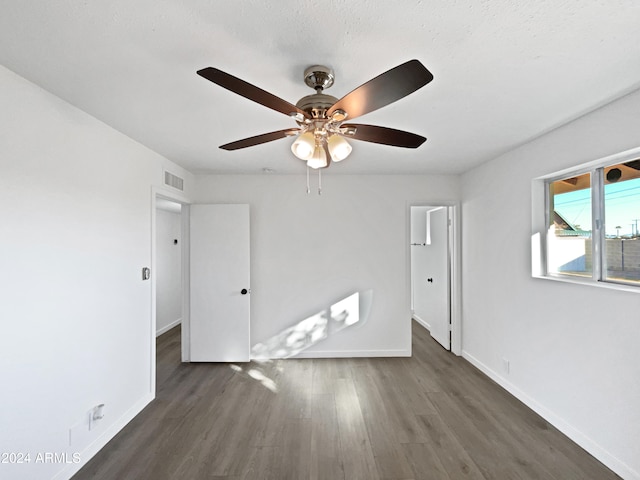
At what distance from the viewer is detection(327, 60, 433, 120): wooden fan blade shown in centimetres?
101

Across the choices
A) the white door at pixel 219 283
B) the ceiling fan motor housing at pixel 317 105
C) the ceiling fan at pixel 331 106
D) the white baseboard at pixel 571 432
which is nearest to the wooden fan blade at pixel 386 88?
the ceiling fan at pixel 331 106

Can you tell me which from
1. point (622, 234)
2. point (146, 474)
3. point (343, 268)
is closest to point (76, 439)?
point (146, 474)

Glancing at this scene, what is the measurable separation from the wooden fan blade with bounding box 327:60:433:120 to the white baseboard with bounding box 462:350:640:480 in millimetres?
2546

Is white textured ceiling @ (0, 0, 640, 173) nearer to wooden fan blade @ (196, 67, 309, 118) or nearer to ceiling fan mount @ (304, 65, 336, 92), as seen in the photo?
ceiling fan mount @ (304, 65, 336, 92)

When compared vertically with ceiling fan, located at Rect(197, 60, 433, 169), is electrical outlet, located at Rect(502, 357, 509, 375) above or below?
below

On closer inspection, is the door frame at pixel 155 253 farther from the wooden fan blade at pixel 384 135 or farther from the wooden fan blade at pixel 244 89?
the wooden fan blade at pixel 384 135

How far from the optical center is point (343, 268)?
3953 millimetres

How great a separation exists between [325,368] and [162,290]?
3.04 meters

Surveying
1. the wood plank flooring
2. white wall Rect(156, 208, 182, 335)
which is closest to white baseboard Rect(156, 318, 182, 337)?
white wall Rect(156, 208, 182, 335)

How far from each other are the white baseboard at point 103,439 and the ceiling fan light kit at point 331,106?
2217 mm

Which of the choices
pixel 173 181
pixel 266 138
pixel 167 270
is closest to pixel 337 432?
pixel 266 138

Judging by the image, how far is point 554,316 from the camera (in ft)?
7.98

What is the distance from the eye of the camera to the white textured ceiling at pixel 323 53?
118cm

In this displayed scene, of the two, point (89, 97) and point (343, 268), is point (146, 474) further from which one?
point (343, 268)
